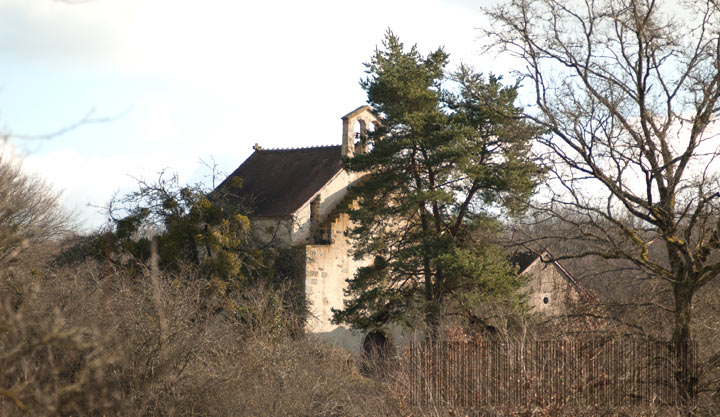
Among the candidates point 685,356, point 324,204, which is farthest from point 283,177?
point 685,356

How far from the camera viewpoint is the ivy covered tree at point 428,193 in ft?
67.7

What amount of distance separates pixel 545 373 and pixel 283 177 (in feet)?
64.1

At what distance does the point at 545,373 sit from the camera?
11625 mm

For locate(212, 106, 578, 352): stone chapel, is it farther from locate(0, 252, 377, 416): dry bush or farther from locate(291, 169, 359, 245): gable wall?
locate(0, 252, 377, 416): dry bush

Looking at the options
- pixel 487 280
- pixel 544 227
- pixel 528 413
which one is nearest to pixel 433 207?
pixel 487 280

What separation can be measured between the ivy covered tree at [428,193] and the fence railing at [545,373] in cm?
680

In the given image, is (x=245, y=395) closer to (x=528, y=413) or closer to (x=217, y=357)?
(x=217, y=357)

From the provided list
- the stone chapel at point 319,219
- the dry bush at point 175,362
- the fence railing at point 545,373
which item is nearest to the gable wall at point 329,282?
the stone chapel at point 319,219

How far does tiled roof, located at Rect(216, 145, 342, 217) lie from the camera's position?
27.6 m

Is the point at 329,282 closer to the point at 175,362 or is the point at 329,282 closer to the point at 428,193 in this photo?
the point at 428,193

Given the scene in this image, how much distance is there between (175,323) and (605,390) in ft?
24.0

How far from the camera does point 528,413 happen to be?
1084 cm

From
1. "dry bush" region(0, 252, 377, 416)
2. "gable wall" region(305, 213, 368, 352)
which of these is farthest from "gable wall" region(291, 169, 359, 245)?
"dry bush" region(0, 252, 377, 416)

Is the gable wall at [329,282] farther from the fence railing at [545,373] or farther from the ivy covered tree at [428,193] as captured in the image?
the fence railing at [545,373]
